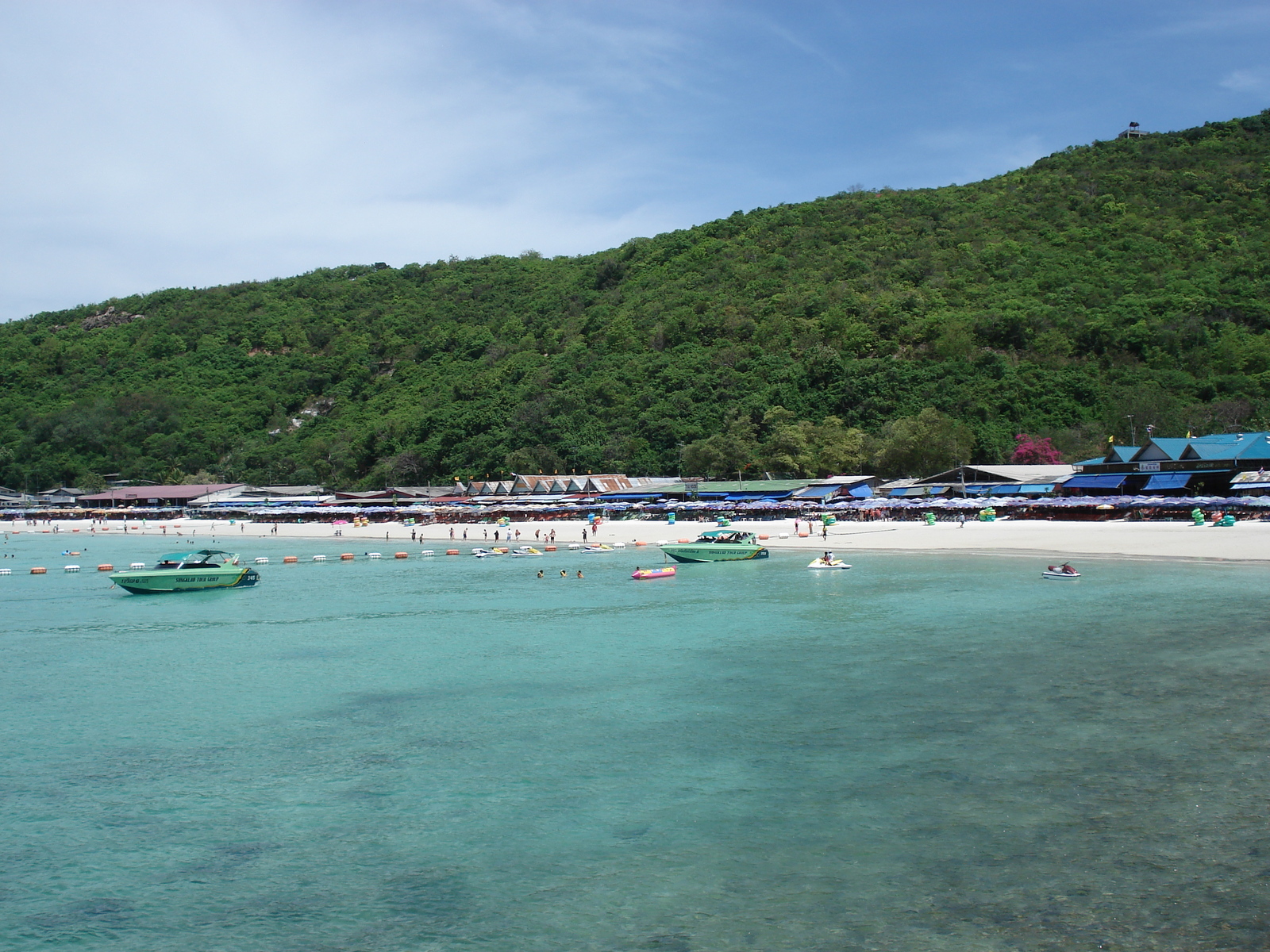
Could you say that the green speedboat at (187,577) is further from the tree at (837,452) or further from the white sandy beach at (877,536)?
the tree at (837,452)

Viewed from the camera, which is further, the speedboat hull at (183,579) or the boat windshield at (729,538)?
the boat windshield at (729,538)

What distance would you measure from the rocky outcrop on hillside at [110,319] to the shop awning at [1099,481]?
157 metres

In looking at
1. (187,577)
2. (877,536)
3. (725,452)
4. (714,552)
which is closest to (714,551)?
(714,552)

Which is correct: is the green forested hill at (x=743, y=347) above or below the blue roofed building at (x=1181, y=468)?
above

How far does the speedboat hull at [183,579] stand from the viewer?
1624 inches

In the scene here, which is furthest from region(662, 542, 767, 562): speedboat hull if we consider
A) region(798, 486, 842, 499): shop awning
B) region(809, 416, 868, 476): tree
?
region(809, 416, 868, 476): tree

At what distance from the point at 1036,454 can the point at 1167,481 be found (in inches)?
852

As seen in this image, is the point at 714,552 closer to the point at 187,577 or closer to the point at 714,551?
the point at 714,551

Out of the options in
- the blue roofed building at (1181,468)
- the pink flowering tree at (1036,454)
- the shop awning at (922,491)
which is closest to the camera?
the blue roofed building at (1181,468)

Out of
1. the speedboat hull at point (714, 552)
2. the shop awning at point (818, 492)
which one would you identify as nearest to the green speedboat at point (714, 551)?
the speedboat hull at point (714, 552)

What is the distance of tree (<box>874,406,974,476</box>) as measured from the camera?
70.6m

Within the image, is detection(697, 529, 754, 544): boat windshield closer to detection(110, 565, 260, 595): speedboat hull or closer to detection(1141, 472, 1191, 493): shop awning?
detection(110, 565, 260, 595): speedboat hull

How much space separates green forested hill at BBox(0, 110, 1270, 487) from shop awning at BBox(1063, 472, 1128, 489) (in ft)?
58.9

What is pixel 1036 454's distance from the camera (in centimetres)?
7356
